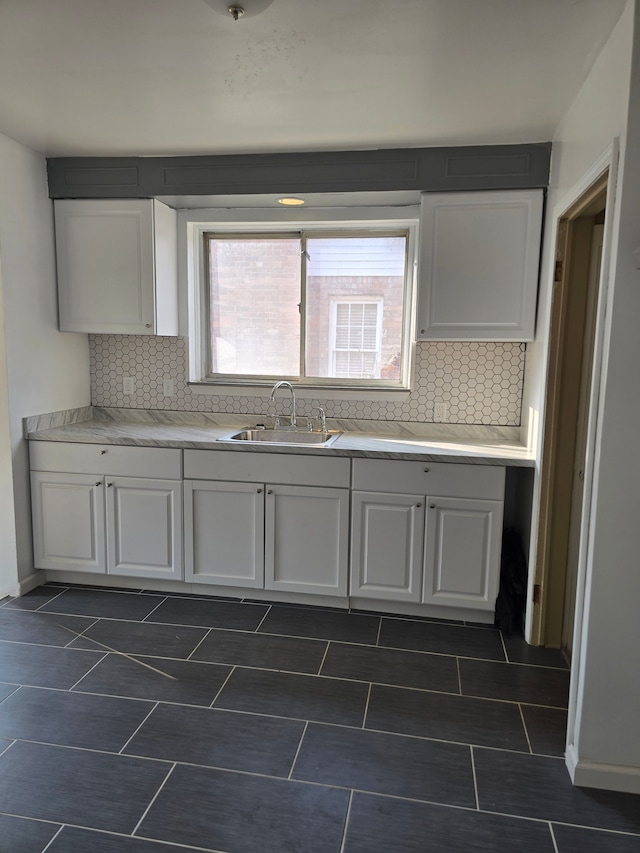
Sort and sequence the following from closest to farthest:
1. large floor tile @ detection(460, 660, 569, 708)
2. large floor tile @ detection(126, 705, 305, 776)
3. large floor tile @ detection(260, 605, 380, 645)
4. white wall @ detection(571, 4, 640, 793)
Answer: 1. white wall @ detection(571, 4, 640, 793)
2. large floor tile @ detection(126, 705, 305, 776)
3. large floor tile @ detection(460, 660, 569, 708)
4. large floor tile @ detection(260, 605, 380, 645)

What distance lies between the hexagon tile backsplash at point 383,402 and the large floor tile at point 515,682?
1.32 metres

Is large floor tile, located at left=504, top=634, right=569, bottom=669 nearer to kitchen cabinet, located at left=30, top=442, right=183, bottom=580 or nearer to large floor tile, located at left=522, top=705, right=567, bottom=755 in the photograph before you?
large floor tile, located at left=522, top=705, right=567, bottom=755

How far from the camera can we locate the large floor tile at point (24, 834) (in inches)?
63.4

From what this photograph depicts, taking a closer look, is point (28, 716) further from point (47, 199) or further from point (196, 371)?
point (47, 199)

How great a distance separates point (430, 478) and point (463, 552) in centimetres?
40

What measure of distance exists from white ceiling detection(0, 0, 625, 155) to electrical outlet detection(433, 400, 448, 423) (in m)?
1.35

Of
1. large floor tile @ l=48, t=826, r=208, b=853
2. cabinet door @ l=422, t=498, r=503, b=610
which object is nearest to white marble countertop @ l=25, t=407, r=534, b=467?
cabinet door @ l=422, t=498, r=503, b=610

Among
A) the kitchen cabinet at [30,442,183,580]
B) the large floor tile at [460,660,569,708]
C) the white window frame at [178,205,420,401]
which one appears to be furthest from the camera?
the white window frame at [178,205,420,401]

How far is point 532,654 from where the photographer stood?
106 inches

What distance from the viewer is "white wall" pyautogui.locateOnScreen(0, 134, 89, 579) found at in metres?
2.97

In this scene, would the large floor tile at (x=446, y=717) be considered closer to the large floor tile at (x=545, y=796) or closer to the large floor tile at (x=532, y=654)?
the large floor tile at (x=545, y=796)

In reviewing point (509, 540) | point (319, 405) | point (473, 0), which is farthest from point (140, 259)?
point (509, 540)

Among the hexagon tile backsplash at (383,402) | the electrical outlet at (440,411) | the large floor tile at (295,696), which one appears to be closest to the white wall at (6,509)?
the hexagon tile backsplash at (383,402)

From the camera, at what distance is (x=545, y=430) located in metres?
2.61
